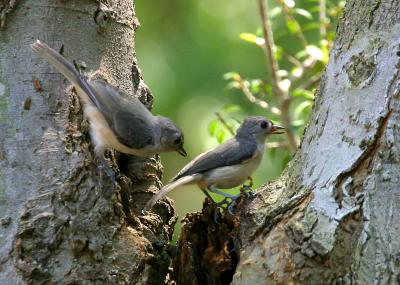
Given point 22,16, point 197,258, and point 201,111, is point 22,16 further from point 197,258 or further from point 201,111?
point 201,111

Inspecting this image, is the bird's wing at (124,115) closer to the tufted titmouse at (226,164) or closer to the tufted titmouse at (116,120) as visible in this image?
the tufted titmouse at (116,120)

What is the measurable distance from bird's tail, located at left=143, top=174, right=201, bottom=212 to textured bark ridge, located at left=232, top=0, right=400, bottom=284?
1.89ft

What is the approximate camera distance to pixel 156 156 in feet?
13.8

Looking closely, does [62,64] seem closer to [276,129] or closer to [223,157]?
[223,157]

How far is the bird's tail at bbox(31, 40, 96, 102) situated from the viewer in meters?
3.55

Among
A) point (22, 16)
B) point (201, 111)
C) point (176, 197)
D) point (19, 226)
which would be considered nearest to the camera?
point (19, 226)

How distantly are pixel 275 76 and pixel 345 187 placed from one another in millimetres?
2086

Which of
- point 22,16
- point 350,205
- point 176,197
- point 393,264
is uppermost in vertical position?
point 176,197

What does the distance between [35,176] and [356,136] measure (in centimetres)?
144

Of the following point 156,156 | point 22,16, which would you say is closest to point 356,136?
point 156,156

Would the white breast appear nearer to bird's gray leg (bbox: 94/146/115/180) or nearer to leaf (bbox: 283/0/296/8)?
bird's gray leg (bbox: 94/146/115/180)

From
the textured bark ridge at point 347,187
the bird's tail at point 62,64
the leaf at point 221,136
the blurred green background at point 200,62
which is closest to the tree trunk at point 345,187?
the textured bark ridge at point 347,187

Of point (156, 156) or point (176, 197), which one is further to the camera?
point (176, 197)

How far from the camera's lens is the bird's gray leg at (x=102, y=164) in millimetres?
3523
